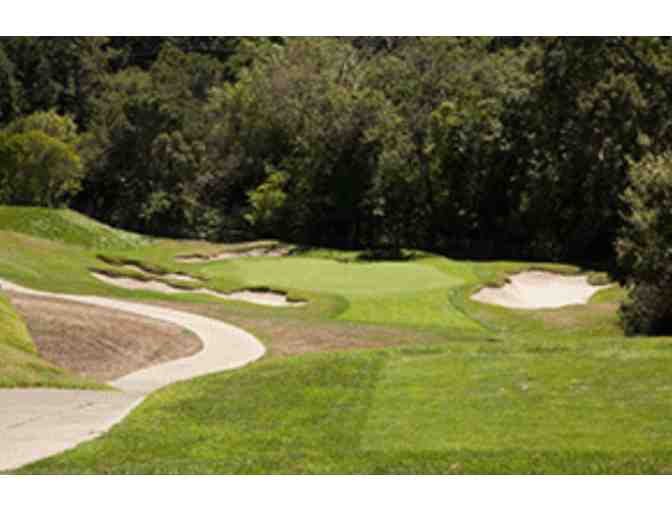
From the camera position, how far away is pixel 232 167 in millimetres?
69438

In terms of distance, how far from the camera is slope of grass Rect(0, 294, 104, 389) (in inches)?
602

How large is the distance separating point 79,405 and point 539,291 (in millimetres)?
29208

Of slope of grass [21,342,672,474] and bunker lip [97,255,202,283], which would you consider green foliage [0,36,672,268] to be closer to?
bunker lip [97,255,202,283]

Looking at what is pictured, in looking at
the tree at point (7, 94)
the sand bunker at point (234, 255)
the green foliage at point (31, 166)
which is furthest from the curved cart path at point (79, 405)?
the tree at point (7, 94)

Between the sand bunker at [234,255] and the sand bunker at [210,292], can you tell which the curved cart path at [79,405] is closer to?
the sand bunker at [210,292]

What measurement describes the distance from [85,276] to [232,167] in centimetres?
3379

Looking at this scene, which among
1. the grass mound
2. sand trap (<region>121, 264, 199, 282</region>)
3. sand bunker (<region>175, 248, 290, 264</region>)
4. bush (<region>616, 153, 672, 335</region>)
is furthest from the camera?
sand bunker (<region>175, 248, 290, 264</region>)

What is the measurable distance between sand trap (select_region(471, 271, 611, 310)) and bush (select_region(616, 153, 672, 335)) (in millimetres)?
9317

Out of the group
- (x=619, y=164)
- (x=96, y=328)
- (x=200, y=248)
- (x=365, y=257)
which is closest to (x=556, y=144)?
(x=619, y=164)

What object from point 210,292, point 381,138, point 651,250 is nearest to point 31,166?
point 381,138

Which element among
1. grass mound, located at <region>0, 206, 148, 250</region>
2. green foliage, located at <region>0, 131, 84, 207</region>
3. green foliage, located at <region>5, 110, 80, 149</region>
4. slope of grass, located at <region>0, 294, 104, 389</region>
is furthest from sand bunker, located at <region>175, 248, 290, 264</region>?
slope of grass, located at <region>0, 294, 104, 389</region>

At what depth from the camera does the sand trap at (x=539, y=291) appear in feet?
117

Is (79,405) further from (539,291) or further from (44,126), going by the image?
(44,126)
